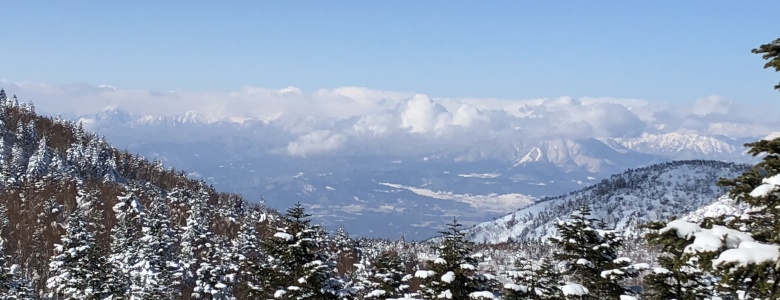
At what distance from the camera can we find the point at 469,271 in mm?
22359

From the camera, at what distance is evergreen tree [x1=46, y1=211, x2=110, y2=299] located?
1801 inches

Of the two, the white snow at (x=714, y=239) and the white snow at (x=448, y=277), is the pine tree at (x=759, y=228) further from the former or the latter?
the white snow at (x=448, y=277)

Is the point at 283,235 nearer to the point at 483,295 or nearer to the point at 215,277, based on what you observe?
the point at 483,295

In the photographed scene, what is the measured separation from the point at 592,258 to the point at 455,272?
201 inches

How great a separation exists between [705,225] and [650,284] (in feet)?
40.9

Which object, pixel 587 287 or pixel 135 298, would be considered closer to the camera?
pixel 587 287

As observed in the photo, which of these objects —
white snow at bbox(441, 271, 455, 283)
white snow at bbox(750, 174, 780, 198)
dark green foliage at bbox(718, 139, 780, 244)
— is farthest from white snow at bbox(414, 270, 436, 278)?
white snow at bbox(750, 174, 780, 198)

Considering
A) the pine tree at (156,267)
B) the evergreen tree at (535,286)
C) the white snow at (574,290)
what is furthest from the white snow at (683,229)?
the pine tree at (156,267)

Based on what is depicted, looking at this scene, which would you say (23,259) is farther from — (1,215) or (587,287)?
(587,287)

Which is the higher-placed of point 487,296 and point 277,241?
point 277,241

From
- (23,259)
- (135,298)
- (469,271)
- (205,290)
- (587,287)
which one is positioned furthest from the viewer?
(23,259)

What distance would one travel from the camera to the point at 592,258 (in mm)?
21344

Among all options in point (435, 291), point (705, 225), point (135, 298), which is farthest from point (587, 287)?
point (135, 298)

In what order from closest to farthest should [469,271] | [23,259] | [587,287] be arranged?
[587,287], [469,271], [23,259]
